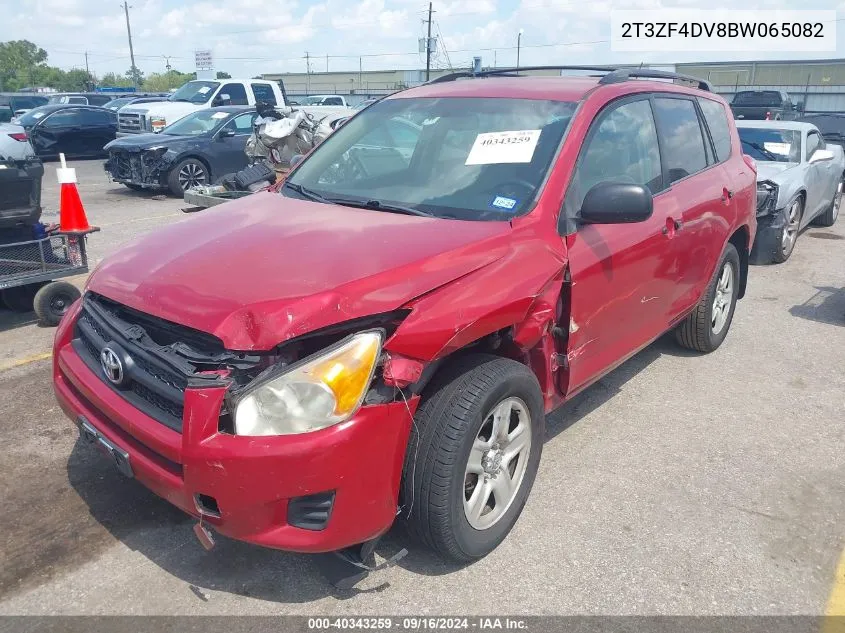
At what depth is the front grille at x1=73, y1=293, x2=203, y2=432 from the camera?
8.04ft

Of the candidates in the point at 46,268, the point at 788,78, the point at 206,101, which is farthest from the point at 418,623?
the point at 788,78

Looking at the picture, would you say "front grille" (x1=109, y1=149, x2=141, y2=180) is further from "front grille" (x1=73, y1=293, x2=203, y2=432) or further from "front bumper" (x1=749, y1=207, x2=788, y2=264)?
"front grille" (x1=73, y1=293, x2=203, y2=432)

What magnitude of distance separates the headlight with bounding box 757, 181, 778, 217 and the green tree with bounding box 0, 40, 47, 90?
297 feet

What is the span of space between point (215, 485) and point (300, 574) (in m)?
0.74

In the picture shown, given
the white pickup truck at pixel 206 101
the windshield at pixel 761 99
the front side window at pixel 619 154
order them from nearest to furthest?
the front side window at pixel 619 154 < the white pickup truck at pixel 206 101 < the windshield at pixel 761 99

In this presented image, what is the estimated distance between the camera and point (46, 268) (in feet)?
17.5

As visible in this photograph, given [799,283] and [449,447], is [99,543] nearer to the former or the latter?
[449,447]

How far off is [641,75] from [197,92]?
16465 mm

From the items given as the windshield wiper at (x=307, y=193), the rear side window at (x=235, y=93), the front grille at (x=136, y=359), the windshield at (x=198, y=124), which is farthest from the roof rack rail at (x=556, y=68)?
the rear side window at (x=235, y=93)

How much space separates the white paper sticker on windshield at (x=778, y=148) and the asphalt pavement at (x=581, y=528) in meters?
5.11

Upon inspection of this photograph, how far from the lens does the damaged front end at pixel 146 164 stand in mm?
12453

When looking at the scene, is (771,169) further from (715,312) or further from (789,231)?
(715,312)

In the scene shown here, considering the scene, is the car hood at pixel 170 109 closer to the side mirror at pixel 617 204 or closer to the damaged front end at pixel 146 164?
the damaged front end at pixel 146 164

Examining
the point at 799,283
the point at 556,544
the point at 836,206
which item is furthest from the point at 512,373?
the point at 836,206
